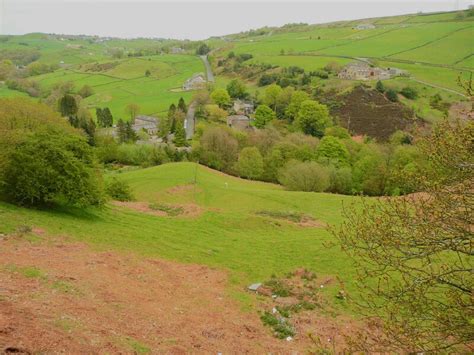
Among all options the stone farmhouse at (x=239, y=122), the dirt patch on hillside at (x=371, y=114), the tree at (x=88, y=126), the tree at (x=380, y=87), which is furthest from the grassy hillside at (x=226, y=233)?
the tree at (x=380, y=87)

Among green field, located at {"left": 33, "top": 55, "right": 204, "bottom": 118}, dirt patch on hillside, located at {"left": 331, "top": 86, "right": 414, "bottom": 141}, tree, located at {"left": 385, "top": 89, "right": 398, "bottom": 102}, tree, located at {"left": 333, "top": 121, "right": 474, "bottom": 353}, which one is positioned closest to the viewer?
tree, located at {"left": 333, "top": 121, "right": 474, "bottom": 353}

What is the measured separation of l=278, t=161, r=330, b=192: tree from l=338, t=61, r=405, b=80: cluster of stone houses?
261ft

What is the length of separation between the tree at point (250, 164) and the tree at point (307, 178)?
8.46 m

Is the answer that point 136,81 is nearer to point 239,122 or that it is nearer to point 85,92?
point 85,92

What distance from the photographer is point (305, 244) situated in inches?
1172

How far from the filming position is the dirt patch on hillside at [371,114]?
326 feet

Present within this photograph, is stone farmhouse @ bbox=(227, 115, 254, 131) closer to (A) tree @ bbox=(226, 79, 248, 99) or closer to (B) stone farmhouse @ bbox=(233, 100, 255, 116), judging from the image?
(B) stone farmhouse @ bbox=(233, 100, 255, 116)

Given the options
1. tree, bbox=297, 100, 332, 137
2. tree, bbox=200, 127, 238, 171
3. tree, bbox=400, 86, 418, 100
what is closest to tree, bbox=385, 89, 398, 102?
tree, bbox=400, 86, 418, 100

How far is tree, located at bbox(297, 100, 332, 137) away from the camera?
9825 cm

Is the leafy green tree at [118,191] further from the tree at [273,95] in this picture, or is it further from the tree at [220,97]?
the tree at [220,97]

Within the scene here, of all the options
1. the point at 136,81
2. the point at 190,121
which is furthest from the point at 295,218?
the point at 136,81

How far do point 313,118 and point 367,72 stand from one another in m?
42.9

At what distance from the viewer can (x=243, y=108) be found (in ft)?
410

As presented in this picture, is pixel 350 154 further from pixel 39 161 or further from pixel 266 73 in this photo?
pixel 266 73
